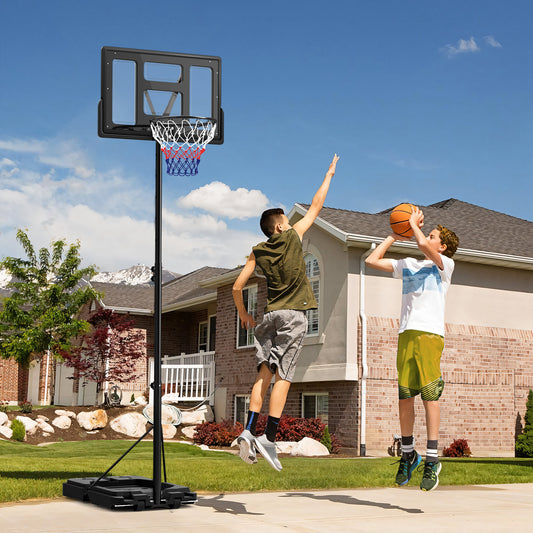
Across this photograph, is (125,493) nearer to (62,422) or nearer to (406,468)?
(406,468)

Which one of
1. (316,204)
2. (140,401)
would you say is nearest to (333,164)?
(316,204)

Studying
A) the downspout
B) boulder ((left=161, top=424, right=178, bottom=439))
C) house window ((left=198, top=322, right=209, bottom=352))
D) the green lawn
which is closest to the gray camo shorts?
the green lawn

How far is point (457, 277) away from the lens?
18953mm

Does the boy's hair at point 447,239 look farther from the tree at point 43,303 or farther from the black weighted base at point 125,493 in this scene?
the tree at point 43,303

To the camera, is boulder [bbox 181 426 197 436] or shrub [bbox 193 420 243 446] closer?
shrub [bbox 193 420 243 446]

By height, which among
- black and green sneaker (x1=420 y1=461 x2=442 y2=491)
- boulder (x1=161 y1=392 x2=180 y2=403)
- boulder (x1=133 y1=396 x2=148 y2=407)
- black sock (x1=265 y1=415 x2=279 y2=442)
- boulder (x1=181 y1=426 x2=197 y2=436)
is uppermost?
black sock (x1=265 y1=415 x2=279 y2=442)

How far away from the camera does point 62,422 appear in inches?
847

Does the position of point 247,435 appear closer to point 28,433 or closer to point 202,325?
point 28,433

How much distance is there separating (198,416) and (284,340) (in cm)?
1735

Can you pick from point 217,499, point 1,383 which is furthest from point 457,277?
point 1,383

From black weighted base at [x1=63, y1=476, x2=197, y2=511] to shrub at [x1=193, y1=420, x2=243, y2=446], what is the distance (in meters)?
13.3

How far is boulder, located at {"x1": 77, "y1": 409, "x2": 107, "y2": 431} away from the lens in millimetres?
21656

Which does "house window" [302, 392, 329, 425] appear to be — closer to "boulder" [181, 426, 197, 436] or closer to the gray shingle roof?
"boulder" [181, 426, 197, 436]

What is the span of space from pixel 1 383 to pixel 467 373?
27805 mm
